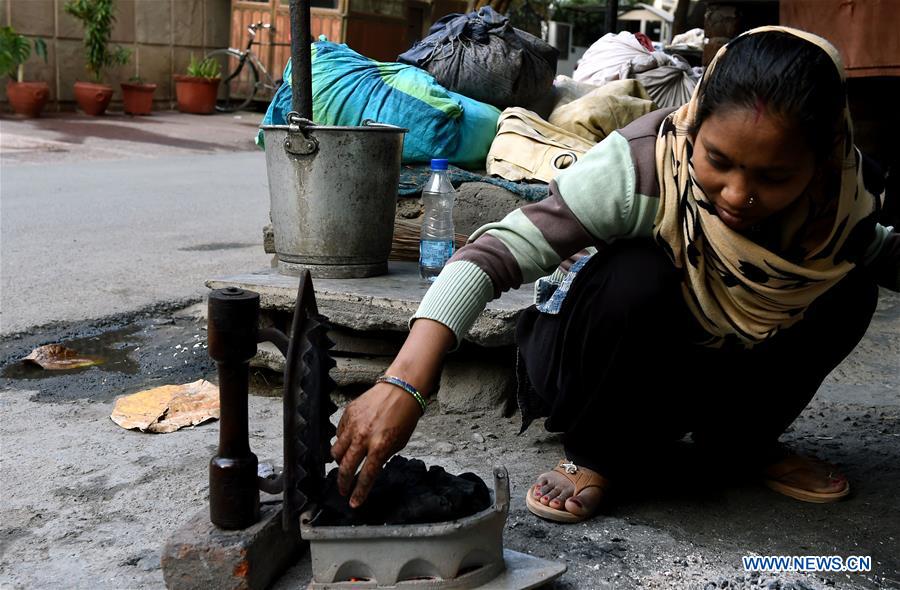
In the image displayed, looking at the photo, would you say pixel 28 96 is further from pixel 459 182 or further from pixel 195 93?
pixel 459 182

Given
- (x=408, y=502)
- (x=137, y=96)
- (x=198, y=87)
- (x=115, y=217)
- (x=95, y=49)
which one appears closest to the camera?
(x=408, y=502)

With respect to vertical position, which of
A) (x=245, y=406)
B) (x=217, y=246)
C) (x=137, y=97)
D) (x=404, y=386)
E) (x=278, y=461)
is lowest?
(x=217, y=246)

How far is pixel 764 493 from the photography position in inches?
89.3

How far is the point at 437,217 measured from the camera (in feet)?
11.6

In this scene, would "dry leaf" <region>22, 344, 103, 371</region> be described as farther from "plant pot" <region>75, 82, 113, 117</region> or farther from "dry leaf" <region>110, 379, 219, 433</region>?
"plant pot" <region>75, 82, 113, 117</region>

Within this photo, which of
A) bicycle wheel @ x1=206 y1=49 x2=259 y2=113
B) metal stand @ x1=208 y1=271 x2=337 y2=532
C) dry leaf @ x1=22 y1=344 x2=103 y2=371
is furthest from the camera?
bicycle wheel @ x1=206 y1=49 x2=259 y2=113

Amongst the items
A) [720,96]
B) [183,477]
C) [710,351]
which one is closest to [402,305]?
[183,477]

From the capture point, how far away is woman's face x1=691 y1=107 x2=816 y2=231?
153 centimetres

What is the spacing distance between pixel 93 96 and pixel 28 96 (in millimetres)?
1030

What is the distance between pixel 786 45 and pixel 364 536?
3.51ft

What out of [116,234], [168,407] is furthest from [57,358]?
[116,234]

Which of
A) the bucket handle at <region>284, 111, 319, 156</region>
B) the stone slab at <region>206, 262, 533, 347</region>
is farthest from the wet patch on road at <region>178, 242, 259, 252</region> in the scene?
the bucket handle at <region>284, 111, 319, 156</region>

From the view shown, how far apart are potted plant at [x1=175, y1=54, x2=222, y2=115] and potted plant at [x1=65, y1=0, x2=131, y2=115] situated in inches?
43.0

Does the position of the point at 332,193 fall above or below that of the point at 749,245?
below
